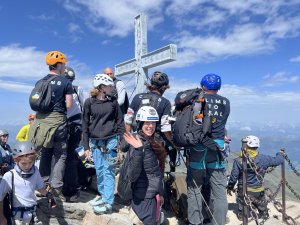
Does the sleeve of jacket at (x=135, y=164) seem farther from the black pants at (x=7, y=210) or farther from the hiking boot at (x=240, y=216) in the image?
the hiking boot at (x=240, y=216)

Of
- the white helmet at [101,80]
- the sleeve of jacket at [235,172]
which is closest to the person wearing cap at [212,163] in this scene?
the sleeve of jacket at [235,172]

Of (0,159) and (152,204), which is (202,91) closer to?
(152,204)

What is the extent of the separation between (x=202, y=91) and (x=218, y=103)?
42 cm

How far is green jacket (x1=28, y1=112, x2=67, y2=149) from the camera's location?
5516mm

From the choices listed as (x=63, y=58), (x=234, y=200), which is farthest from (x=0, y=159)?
(x=234, y=200)

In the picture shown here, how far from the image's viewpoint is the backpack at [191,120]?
5391 millimetres

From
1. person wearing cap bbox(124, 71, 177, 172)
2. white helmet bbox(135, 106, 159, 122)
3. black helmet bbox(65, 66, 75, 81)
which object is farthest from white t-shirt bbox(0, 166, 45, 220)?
black helmet bbox(65, 66, 75, 81)

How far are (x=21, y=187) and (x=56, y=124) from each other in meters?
1.39

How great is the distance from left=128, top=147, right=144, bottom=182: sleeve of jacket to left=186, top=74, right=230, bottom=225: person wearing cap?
145cm

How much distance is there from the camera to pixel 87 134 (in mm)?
6008

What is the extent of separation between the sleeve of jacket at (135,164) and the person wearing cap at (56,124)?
1900 millimetres

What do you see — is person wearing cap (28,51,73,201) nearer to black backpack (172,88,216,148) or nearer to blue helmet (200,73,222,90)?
black backpack (172,88,216,148)

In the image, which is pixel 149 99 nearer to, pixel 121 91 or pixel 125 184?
pixel 121 91

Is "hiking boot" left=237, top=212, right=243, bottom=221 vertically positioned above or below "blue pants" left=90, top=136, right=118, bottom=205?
below
